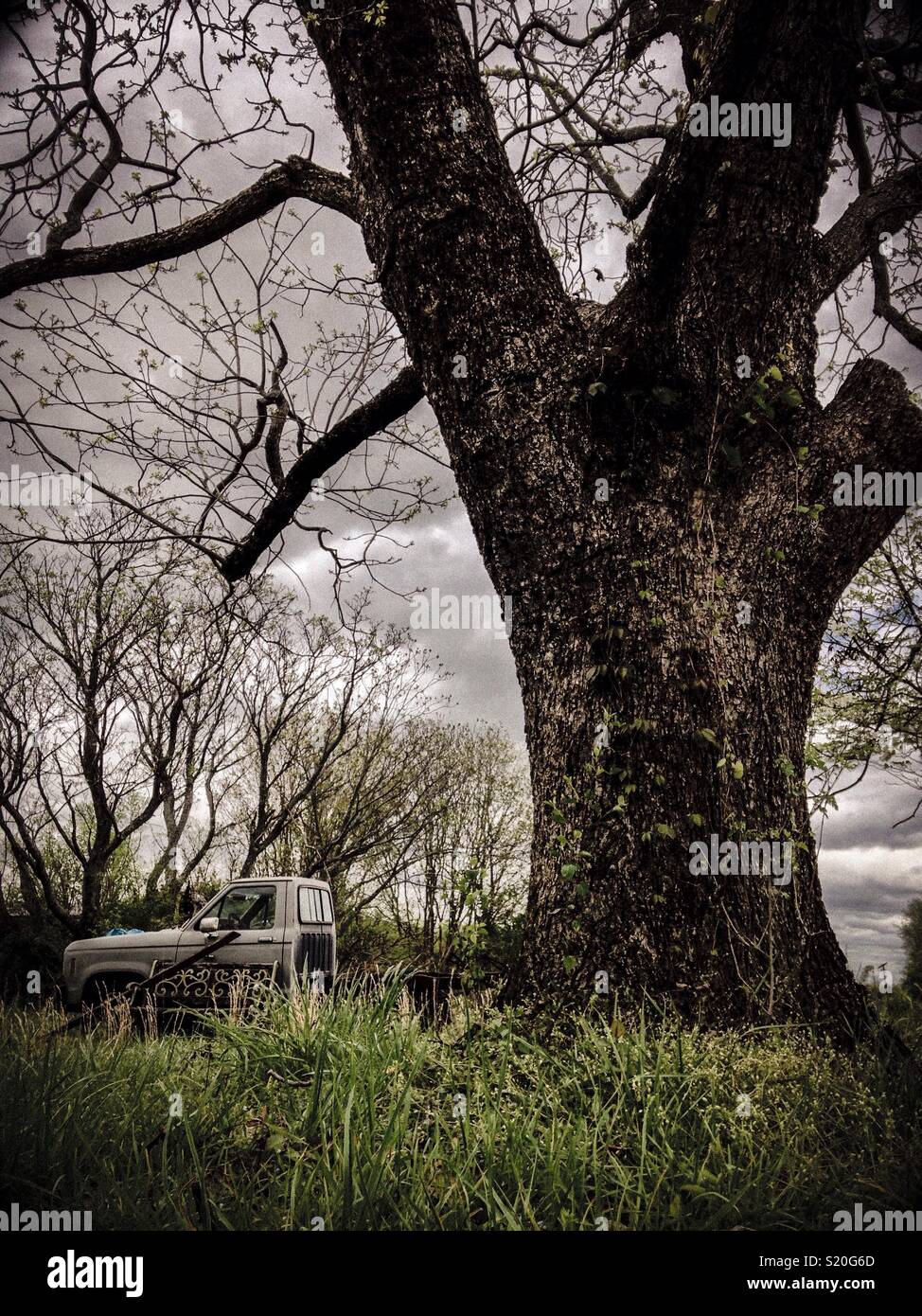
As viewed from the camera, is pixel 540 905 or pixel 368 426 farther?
pixel 368 426

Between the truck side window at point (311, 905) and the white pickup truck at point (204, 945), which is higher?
the truck side window at point (311, 905)

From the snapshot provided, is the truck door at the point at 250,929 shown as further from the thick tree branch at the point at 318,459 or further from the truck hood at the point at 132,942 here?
the thick tree branch at the point at 318,459

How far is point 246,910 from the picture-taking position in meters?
9.16

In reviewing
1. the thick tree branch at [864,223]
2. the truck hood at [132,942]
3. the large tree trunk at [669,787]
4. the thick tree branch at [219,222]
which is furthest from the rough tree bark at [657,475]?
the truck hood at [132,942]

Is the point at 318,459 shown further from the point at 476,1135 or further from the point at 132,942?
the point at 132,942

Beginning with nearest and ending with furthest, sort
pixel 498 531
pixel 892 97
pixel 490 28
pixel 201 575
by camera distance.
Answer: pixel 498 531 → pixel 892 97 → pixel 490 28 → pixel 201 575

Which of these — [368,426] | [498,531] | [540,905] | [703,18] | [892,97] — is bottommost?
[540,905]

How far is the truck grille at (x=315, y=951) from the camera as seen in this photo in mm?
8734

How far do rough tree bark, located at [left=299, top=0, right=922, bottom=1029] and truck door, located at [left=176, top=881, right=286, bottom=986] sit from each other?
6.28 metres

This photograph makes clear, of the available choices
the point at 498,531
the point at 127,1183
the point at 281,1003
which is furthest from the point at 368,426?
the point at 127,1183

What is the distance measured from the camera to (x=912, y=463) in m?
3.92

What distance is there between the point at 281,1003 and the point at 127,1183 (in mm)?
1218

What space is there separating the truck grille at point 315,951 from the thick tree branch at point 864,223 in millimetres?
7764

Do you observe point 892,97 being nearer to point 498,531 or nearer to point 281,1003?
point 498,531
